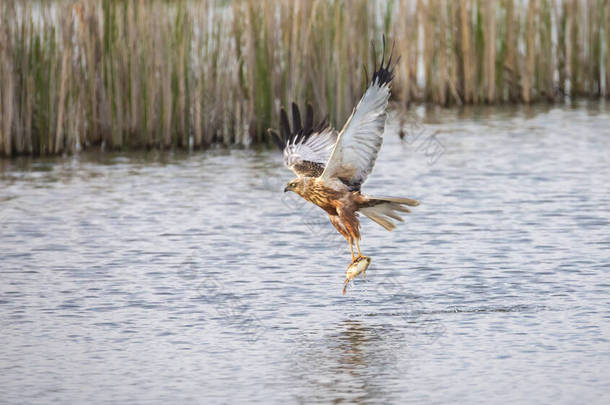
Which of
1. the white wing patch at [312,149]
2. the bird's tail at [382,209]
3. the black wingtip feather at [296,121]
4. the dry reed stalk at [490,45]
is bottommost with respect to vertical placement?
the bird's tail at [382,209]

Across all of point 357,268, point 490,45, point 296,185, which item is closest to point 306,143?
point 296,185

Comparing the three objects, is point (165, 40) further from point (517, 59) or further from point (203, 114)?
point (517, 59)

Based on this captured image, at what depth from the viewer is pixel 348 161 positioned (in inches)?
324

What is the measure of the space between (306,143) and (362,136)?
1300 millimetres

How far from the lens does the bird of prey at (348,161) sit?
25.7 feet

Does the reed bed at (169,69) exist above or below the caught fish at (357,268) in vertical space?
above

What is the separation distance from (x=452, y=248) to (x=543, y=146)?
538cm

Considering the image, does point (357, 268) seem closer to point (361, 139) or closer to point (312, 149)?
point (361, 139)

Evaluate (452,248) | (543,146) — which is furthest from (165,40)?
(452,248)

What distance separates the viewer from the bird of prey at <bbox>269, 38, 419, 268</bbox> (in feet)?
25.7

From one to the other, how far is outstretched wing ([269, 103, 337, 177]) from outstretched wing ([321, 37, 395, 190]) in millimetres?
571

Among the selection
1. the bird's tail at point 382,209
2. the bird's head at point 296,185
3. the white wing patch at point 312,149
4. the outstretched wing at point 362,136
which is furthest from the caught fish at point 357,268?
the white wing patch at point 312,149

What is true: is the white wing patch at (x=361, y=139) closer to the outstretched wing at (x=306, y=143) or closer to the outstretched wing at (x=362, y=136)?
the outstretched wing at (x=362, y=136)

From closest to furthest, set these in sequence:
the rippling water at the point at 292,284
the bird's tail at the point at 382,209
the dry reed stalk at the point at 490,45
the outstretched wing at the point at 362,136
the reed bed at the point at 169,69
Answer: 1. the rippling water at the point at 292,284
2. the outstretched wing at the point at 362,136
3. the bird's tail at the point at 382,209
4. the reed bed at the point at 169,69
5. the dry reed stalk at the point at 490,45
